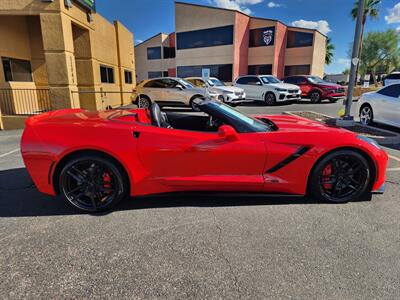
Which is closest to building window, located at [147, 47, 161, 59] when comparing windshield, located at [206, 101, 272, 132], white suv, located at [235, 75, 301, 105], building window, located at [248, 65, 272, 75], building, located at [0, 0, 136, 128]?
building window, located at [248, 65, 272, 75]

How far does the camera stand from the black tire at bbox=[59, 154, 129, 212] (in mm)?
2861

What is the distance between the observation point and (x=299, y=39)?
2659cm

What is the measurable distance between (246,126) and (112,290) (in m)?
2.09

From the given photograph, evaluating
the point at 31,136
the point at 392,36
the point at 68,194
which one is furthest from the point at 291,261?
the point at 392,36

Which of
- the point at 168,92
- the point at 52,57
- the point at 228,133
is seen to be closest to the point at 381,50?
the point at 168,92

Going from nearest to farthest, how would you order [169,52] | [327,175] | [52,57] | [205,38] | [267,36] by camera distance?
1. [327,175]
2. [52,57]
3. [267,36]
4. [205,38]
5. [169,52]

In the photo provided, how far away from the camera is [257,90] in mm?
15047

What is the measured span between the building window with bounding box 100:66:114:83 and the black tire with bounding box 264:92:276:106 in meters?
9.07

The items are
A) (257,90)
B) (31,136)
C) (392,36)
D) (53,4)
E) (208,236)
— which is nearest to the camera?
(208,236)

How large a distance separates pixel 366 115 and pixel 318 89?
7.99 metres

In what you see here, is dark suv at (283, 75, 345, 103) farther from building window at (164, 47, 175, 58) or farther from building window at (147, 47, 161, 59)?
building window at (147, 47, 161, 59)

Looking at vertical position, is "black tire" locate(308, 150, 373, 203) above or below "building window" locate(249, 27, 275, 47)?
below

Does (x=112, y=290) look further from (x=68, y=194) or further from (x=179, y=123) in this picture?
(x=179, y=123)

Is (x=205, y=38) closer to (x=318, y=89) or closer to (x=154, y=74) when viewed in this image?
(x=154, y=74)
